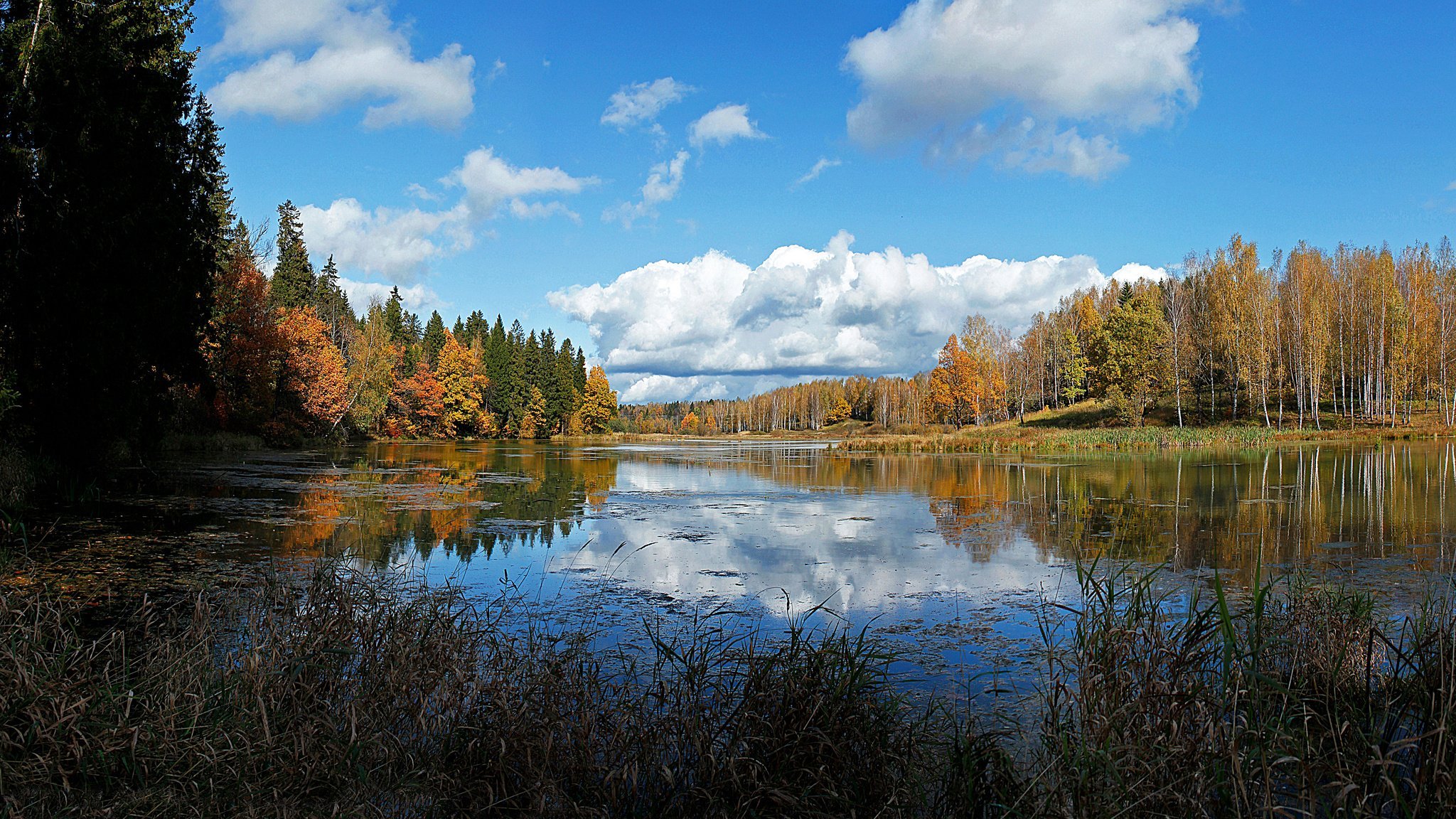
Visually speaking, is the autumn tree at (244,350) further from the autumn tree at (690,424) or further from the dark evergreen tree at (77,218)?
the autumn tree at (690,424)

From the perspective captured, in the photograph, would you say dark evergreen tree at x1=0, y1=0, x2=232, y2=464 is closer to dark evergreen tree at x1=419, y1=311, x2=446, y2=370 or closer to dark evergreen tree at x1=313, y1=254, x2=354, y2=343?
dark evergreen tree at x1=313, y1=254, x2=354, y2=343

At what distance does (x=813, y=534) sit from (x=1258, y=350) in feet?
152

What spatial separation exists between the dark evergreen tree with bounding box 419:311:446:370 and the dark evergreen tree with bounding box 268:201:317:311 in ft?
48.2

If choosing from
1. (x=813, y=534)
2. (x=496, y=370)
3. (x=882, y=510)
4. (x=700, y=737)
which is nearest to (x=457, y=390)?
(x=496, y=370)

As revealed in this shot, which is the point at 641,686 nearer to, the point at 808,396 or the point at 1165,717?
the point at 1165,717

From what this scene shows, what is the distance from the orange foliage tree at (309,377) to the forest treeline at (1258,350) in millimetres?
44168

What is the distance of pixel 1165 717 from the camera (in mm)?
3570

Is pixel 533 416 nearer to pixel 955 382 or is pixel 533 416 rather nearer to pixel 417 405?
pixel 417 405

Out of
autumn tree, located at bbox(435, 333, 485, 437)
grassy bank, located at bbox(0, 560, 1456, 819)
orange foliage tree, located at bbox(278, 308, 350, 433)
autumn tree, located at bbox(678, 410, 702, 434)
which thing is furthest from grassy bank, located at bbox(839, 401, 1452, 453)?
autumn tree, located at bbox(678, 410, 702, 434)

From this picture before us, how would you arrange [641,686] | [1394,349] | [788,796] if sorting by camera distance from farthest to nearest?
[1394,349], [641,686], [788,796]

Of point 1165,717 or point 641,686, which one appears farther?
point 641,686

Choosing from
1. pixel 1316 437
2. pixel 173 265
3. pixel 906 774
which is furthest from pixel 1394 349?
pixel 173 265

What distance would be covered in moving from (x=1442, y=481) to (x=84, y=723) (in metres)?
24.5

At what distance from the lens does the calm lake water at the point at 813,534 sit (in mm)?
7656
